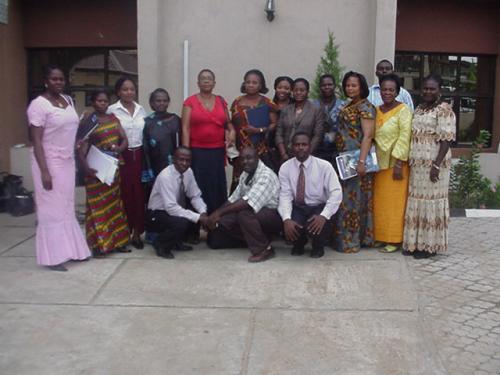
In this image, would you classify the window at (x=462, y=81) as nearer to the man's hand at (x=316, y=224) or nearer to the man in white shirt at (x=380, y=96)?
the man in white shirt at (x=380, y=96)

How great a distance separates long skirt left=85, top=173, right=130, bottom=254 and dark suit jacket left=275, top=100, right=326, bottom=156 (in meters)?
1.69

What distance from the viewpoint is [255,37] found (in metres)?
8.40

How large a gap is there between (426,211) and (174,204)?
2.39 m

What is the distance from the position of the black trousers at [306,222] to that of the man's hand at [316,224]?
0.33 feet

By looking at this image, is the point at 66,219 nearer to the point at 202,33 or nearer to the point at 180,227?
the point at 180,227

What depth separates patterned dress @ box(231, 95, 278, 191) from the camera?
6.24 meters

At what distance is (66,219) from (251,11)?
4170 millimetres

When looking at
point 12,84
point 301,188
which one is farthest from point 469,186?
point 12,84

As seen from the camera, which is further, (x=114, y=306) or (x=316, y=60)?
(x=316, y=60)

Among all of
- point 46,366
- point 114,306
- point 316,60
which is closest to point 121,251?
point 114,306

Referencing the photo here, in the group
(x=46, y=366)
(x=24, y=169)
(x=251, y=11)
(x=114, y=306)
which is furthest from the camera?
(x=24, y=169)

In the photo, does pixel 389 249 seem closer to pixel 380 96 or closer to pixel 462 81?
pixel 380 96

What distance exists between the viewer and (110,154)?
5.84 metres

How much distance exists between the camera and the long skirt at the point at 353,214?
607 centimetres
